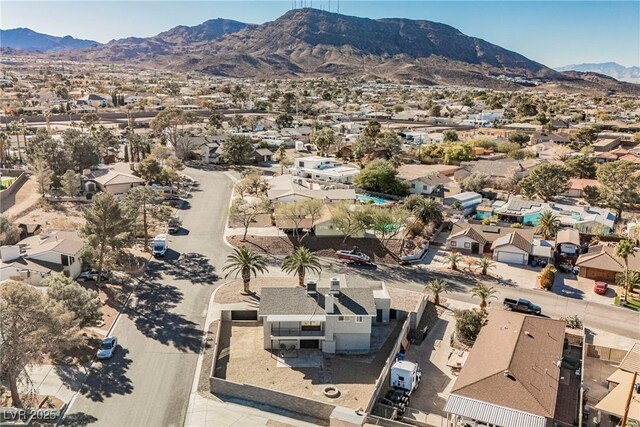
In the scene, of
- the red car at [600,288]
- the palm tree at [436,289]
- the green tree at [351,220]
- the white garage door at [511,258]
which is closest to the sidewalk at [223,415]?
the palm tree at [436,289]

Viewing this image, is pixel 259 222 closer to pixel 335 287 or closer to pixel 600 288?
pixel 335 287

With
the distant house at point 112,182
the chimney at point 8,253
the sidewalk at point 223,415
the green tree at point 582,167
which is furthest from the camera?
the green tree at point 582,167

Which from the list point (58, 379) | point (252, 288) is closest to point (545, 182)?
point (252, 288)

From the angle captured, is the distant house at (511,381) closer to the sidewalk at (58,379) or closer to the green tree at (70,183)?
the sidewalk at (58,379)

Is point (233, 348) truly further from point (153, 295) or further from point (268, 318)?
point (153, 295)

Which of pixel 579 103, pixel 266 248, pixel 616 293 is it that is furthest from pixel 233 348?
pixel 579 103

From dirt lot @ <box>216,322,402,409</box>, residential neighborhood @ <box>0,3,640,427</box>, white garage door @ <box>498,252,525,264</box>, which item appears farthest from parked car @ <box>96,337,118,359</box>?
white garage door @ <box>498,252,525,264</box>
